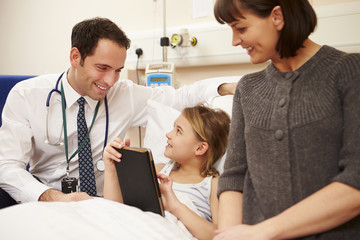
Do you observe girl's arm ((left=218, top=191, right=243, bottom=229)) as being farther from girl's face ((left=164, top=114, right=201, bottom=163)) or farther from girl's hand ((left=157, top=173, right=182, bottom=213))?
girl's face ((left=164, top=114, right=201, bottom=163))

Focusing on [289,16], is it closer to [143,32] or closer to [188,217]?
[188,217]

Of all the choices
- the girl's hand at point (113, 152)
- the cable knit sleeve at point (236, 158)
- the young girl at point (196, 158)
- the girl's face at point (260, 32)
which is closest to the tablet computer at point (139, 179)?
the girl's hand at point (113, 152)

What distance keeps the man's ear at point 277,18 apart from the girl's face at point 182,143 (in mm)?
764

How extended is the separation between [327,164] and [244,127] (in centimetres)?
29

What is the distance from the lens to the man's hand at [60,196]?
1.44 metres

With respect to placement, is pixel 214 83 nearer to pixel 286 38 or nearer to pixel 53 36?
pixel 286 38

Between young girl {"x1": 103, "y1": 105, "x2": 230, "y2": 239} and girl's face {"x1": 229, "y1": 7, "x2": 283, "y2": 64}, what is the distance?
662 mm

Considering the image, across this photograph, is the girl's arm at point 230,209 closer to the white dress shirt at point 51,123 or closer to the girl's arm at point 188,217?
the girl's arm at point 188,217

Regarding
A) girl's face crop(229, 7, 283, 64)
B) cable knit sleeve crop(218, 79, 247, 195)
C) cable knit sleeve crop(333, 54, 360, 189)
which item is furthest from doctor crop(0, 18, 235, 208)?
cable knit sleeve crop(333, 54, 360, 189)

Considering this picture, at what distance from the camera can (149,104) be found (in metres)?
1.86

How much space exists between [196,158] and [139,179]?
0.46 m

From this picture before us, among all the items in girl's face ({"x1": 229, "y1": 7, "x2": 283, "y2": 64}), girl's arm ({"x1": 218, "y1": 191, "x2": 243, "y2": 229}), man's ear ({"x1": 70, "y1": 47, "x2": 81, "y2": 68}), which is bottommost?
girl's arm ({"x1": 218, "y1": 191, "x2": 243, "y2": 229})

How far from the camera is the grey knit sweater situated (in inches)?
33.0

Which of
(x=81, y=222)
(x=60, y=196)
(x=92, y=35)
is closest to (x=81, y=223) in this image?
(x=81, y=222)
